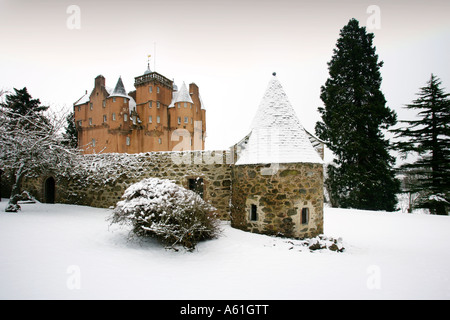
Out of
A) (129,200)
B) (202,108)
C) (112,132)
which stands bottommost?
(129,200)

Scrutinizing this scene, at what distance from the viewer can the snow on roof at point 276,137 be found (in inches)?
297

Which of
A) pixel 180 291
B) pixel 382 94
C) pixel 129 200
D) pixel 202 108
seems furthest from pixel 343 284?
pixel 202 108

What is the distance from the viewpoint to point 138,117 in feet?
79.9

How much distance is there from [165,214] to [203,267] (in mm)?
1784

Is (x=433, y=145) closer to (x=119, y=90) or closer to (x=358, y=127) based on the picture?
(x=358, y=127)

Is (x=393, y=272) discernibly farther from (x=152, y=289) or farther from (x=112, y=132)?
(x=112, y=132)

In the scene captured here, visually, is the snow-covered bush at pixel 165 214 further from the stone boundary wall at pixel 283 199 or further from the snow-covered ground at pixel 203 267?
the stone boundary wall at pixel 283 199

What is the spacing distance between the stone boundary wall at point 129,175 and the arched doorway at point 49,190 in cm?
32

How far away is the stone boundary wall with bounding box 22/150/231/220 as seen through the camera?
30.9 ft

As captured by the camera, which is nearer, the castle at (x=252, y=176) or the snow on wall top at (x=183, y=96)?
the castle at (x=252, y=176)

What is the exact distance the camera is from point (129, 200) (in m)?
6.35

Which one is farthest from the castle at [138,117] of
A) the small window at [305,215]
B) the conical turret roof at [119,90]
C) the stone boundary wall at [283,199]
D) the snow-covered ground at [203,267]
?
the small window at [305,215]

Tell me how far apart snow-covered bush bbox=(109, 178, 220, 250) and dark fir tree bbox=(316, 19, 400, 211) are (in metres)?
14.0
